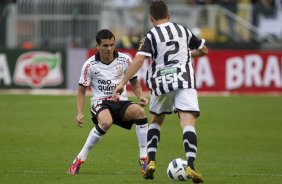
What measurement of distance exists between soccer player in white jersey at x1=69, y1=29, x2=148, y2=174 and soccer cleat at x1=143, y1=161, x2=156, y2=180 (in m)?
0.85

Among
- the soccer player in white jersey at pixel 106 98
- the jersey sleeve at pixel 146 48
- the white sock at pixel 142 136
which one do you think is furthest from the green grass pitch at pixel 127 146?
the jersey sleeve at pixel 146 48

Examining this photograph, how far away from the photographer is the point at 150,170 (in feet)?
32.2

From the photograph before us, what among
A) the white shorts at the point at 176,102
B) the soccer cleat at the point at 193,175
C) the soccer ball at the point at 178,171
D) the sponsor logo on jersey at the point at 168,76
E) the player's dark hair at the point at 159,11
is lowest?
the soccer ball at the point at 178,171

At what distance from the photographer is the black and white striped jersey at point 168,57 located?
9664 millimetres

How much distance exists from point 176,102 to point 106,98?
65.0 inches

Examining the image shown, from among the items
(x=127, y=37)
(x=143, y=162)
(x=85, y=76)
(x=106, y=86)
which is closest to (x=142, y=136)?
(x=143, y=162)

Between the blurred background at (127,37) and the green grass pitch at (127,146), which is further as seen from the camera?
the blurred background at (127,37)

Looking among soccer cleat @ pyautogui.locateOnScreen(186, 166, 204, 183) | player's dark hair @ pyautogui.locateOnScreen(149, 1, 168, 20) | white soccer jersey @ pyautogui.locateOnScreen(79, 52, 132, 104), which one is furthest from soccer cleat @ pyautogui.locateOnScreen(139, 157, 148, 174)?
player's dark hair @ pyautogui.locateOnScreen(149, 1, 168, 20)

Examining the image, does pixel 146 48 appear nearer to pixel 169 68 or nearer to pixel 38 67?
pixel 169 68

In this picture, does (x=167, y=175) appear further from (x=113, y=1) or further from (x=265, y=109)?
(x=113, y=1)

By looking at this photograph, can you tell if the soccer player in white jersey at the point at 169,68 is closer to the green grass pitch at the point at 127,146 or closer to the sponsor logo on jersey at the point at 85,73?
the green grass pitch at the point at 127,146

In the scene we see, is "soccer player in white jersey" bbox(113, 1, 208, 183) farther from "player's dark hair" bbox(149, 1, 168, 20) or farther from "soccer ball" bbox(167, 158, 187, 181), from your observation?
"soccer ball" bbox(167, 158, 187, 181)

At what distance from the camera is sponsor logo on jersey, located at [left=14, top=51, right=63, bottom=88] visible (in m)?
28.2

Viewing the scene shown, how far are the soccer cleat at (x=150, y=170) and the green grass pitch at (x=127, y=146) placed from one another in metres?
0.11
